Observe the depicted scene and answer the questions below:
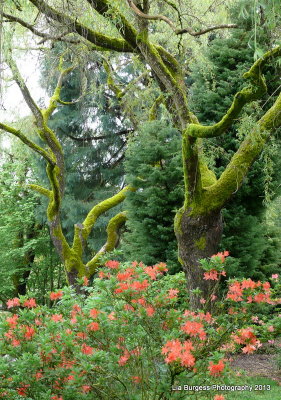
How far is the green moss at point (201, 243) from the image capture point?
6414mm

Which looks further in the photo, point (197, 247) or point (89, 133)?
point (89, 133)

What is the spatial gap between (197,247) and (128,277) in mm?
3236

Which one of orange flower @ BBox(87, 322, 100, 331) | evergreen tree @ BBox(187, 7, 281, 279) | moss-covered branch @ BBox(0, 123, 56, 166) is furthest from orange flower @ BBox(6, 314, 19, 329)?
moss-covered branch @ BBox(0, 123, 56, 166)

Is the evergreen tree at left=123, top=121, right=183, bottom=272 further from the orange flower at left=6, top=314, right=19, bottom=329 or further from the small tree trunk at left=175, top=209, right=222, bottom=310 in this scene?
the orange flower at left=6, top=314, right=19, bottom=329

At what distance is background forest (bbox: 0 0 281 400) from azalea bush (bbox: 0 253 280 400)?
0.5 inches

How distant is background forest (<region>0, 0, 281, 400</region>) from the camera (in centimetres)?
300

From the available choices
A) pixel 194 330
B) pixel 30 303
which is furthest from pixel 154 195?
pixel 194 330

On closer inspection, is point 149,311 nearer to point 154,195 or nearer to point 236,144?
point 154,195

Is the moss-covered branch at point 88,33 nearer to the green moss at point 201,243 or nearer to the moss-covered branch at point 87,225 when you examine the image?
the green moss at point 201,243

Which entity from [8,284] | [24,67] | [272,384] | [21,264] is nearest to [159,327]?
[272,384]

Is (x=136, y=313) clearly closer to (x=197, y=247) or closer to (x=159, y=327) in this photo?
(x=159, y=327)

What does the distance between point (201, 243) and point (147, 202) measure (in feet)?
8.19

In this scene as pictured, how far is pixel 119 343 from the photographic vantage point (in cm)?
310

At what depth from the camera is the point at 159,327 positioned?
10.5 ft
